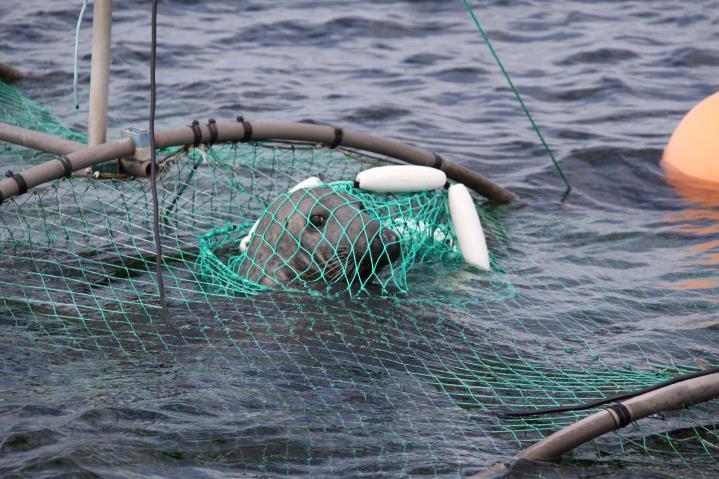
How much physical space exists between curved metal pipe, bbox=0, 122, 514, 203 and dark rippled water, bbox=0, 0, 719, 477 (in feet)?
2.64

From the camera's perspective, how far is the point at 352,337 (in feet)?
18.2

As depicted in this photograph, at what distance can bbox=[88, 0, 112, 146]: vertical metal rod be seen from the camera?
258 inches

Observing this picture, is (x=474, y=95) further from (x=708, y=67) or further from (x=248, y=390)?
(x=248, y=390)

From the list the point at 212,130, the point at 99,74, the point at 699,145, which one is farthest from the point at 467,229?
the point at 699,145

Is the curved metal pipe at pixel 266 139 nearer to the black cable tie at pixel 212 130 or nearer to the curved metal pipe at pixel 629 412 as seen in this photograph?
the black cable tie at pixel 212 130

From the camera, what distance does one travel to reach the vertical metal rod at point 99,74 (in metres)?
6.56

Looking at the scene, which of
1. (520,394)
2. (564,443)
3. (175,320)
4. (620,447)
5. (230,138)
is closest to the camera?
(564,443)

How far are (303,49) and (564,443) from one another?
35.1 feet

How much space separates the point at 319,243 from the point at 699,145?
466 centimetres

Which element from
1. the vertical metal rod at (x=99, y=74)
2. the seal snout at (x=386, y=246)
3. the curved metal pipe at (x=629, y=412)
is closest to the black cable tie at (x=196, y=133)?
the vertical metal rod at (x=99, y=74)

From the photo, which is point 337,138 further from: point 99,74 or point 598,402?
point 598,402

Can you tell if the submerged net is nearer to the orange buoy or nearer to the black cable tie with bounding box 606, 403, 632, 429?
the black cable tie with bounding box 606, 403, 632, 429

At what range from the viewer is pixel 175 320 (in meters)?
5.65

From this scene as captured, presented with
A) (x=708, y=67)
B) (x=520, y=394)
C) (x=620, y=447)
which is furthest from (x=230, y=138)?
(x=708, y=67)
